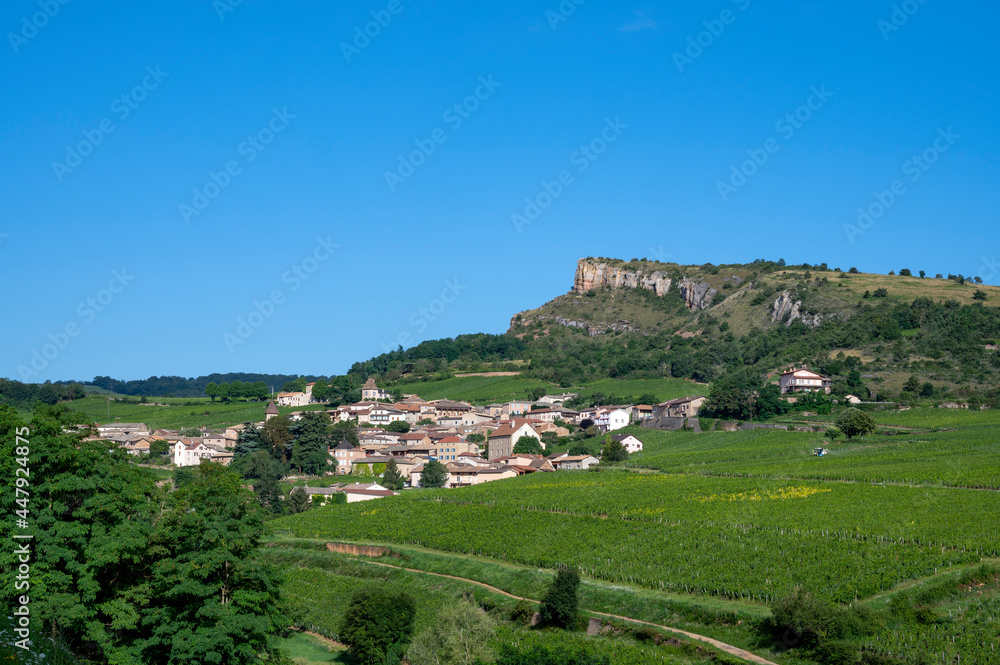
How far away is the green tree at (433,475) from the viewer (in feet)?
268

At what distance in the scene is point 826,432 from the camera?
75500 mm

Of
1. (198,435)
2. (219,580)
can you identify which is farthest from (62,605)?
(198,435)

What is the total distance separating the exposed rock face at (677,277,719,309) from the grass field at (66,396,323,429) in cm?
7969

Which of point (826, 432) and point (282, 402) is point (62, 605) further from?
point (282, 402)

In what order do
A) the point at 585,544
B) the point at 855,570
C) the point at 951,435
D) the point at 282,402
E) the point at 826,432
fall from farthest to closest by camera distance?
the point at 282,402 → the point at 826,432 → the point at 951,435 → the point at 585,544 → the point at 855,570

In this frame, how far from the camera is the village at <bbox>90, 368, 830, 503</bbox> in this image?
83188 millimetres

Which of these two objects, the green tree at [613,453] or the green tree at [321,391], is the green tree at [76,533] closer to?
the green tree at [613,453]

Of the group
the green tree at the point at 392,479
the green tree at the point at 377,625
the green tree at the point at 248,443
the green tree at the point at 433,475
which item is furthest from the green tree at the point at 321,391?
the green tree at the point at 377,625

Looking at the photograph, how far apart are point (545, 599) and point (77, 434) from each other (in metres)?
18.5

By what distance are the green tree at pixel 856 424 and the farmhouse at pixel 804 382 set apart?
22.8 meters

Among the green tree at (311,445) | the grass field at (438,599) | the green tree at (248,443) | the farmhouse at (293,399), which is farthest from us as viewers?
the farmhouse at (293,399)

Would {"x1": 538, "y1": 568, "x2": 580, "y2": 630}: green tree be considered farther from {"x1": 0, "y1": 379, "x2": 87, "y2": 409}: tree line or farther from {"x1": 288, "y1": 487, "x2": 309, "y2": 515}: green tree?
{"x1": 0, "y1": 379, "x2": 87, "y2": 409}: tree line

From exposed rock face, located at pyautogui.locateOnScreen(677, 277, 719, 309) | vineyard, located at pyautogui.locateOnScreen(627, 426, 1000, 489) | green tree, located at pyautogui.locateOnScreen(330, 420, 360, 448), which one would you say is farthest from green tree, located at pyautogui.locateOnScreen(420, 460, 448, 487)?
exposed rock face, located at pyautogui.locateOnScreen(677, 277, 719, 309)

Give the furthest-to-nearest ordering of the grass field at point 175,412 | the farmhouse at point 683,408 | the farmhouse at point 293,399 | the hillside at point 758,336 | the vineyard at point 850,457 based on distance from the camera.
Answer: the farmhouse at point 293,399 → the grass field at point 175,412 → the hillside at point 758,336 → the farmhouse at point 683,408 → the vineyard at point 850,457
